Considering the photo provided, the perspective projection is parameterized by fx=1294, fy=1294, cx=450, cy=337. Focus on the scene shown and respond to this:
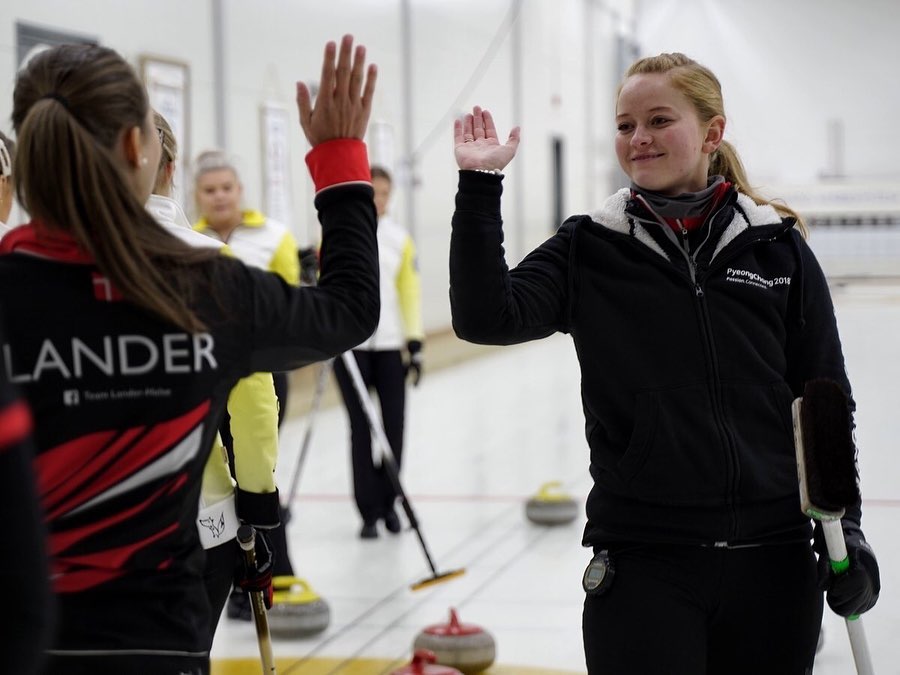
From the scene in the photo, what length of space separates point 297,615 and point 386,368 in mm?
1891

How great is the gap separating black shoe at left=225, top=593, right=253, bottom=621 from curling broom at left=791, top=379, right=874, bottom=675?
9.68 feet

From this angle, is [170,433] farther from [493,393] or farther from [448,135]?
[448,135]

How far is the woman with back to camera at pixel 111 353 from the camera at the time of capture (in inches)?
58.6

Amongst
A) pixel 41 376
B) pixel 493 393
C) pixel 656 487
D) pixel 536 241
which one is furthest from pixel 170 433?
pixel 536 241

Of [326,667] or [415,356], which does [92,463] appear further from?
[415,356]

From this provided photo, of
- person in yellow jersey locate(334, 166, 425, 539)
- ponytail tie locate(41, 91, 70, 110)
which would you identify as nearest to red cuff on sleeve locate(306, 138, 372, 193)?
ponytail tie locate(41, 91, 70, 110)

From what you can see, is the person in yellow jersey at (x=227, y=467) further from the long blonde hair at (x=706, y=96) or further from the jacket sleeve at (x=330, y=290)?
the long blonde hair at (x=706, y=96)

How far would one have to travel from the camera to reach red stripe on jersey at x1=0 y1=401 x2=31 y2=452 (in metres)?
1.01

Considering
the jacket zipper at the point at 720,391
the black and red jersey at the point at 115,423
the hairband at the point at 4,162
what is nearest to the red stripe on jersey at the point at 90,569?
the black and red jersey at the point at 115,423

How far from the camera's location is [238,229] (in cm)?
493

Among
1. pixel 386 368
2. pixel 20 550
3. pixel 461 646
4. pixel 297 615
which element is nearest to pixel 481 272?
pixel 20 550

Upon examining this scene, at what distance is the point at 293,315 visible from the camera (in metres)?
1.63

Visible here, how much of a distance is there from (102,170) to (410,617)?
3334 mm

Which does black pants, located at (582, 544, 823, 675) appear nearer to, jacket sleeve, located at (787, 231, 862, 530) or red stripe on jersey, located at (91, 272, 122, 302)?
jacket sleeve, located at (787, 231, 862, 530)
